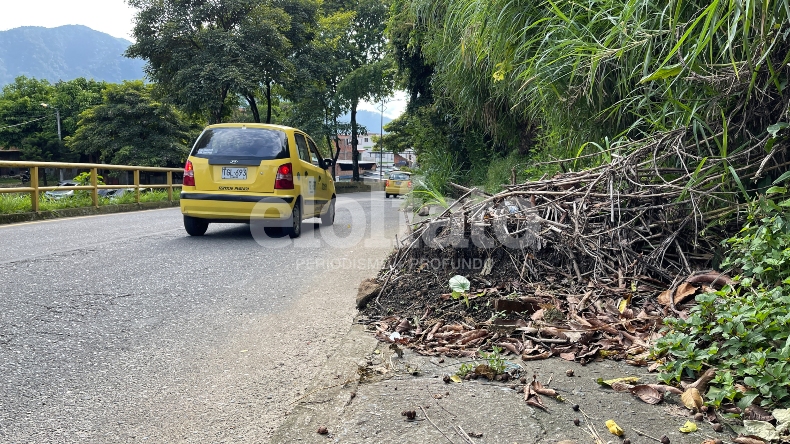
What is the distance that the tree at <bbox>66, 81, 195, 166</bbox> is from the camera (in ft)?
128

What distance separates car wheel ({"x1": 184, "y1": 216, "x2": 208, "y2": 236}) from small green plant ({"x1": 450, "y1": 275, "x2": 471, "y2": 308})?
584 cm

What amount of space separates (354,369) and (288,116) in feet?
133

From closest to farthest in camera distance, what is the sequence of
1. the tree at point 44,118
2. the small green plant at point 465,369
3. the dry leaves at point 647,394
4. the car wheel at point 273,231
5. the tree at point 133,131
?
1. the dry leaves at point 647,394
2. the small green plant at point 465,369
3. the car wheel at point 273,231
4. the tree at point 133,131
5. the tree at point 44,118

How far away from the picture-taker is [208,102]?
2850 cm

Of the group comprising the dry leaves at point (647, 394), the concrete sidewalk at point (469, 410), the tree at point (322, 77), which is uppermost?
the tree at point (322, 77)

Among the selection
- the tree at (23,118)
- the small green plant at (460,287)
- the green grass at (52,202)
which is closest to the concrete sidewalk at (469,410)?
the small green plant at (460,287)

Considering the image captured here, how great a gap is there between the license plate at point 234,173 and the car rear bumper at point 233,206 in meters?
0.27

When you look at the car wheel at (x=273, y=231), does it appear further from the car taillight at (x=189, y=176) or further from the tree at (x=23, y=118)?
the tree at (x=23, y=118)

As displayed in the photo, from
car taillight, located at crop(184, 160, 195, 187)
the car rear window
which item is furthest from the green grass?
the car rear window

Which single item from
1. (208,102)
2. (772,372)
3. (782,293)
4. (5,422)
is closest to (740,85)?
(782,293)

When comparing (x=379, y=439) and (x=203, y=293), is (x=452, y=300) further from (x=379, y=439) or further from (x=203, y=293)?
(x=203, y=293)

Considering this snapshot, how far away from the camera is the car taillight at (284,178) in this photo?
8242 mm

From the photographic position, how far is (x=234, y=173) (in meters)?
8.20

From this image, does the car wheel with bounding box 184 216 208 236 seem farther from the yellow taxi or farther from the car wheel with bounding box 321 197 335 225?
the car wheel with bounding box 321 197 335 225
